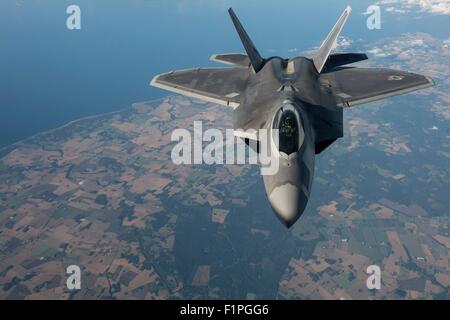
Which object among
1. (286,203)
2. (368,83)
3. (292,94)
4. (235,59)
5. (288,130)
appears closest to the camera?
(286,203)

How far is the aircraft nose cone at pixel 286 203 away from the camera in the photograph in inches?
456

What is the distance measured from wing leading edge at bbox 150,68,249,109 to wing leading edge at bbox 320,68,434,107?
5.36 meters

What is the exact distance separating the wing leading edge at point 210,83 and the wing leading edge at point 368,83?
211 inches

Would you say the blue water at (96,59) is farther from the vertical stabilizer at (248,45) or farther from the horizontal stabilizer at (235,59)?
the vertical stabilizer at (248,45)

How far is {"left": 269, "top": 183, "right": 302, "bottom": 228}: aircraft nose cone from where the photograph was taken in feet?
38.0

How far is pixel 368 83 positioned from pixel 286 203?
40.9ft

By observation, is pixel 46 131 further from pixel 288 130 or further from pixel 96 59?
pixel 288 130

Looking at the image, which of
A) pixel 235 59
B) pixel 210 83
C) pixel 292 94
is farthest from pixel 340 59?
pixel 210 83

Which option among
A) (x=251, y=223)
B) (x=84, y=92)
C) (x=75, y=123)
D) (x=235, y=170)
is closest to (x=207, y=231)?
(x=251, y=223)

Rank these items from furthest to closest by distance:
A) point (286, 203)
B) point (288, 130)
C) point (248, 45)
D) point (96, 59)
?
1. point (96, 59)
2. point (248, 45)
3. point (288, 130)
4. point (286, 203)

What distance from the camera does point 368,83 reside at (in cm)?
2022

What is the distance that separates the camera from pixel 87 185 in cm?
8388

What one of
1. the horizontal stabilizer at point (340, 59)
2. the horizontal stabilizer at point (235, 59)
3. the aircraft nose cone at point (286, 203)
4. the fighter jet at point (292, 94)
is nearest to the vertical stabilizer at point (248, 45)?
the fighter jet at point (292, 94)
